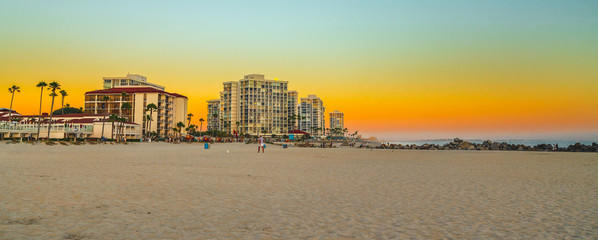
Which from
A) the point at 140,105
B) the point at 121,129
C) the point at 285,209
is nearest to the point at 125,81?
the point at 140,105

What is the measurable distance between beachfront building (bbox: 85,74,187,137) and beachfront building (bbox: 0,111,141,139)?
13200mm

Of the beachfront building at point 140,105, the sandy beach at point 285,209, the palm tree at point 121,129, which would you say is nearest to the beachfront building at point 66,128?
the palm tree at point 121,129

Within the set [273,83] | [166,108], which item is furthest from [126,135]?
[273,83]

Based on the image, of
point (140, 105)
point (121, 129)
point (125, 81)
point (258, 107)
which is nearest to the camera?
point (121, 129)

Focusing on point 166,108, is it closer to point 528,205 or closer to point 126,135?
point 126,135

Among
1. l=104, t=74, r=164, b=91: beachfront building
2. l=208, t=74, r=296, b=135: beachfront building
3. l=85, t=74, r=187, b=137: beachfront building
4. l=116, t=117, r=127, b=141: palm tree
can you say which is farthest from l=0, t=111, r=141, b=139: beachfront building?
l=208, t=74, r=296, b=135: beachfront building

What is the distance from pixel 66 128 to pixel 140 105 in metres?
38.0

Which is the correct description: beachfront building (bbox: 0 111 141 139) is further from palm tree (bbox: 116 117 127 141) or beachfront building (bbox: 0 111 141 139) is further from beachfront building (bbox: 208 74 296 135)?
beachfront building (bbox: 208 74 296 135)

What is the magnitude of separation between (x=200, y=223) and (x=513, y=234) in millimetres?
5878

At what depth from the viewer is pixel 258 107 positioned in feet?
580

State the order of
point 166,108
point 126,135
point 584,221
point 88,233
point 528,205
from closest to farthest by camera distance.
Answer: point 88,233 → point 584,221 → point 528,205 → point 126,135 → point 166,108

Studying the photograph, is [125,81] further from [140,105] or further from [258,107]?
[258,107]

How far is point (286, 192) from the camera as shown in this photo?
10406 mm

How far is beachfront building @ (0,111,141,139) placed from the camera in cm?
7388
